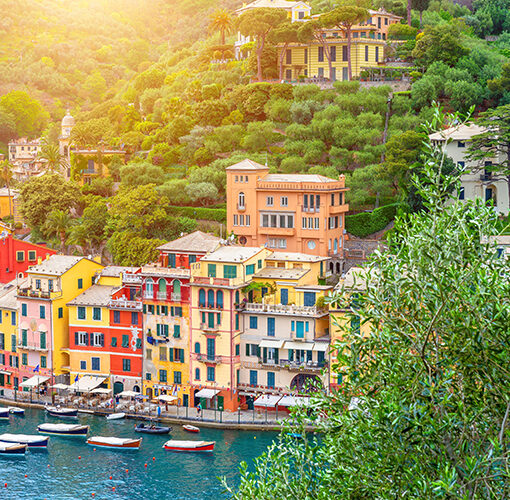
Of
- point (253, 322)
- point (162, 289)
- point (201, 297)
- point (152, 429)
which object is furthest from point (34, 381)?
point (253, 322)

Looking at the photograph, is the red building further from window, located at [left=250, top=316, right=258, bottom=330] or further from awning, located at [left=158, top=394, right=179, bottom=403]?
window, located at [left=250, top=316, right=258, bottom=330]

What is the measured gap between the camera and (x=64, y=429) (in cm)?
5856

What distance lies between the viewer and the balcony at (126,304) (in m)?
65.2

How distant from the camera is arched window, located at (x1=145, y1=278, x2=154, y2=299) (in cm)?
6462

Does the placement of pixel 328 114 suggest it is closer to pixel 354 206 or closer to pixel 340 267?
pixel 354 206

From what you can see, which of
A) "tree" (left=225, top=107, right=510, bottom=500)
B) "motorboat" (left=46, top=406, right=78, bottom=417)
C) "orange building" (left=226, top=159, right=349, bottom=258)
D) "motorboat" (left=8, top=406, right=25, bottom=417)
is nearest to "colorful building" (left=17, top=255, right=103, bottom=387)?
"motorboat" (left=8, top=406, right=25, bottom=417)

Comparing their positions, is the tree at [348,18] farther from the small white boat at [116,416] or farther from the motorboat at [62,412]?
the motorboat at [62,412]

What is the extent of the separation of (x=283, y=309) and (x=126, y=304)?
11.7 meters

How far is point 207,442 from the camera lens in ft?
181

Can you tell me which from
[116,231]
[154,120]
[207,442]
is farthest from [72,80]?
[207,442]

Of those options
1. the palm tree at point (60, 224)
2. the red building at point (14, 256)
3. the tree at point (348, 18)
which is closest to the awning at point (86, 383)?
the red building at point (14, 256)

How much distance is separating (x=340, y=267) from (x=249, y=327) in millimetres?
14315

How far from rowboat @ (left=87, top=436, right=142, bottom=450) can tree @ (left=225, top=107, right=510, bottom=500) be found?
35331 millimetres

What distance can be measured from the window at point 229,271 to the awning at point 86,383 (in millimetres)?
11935
